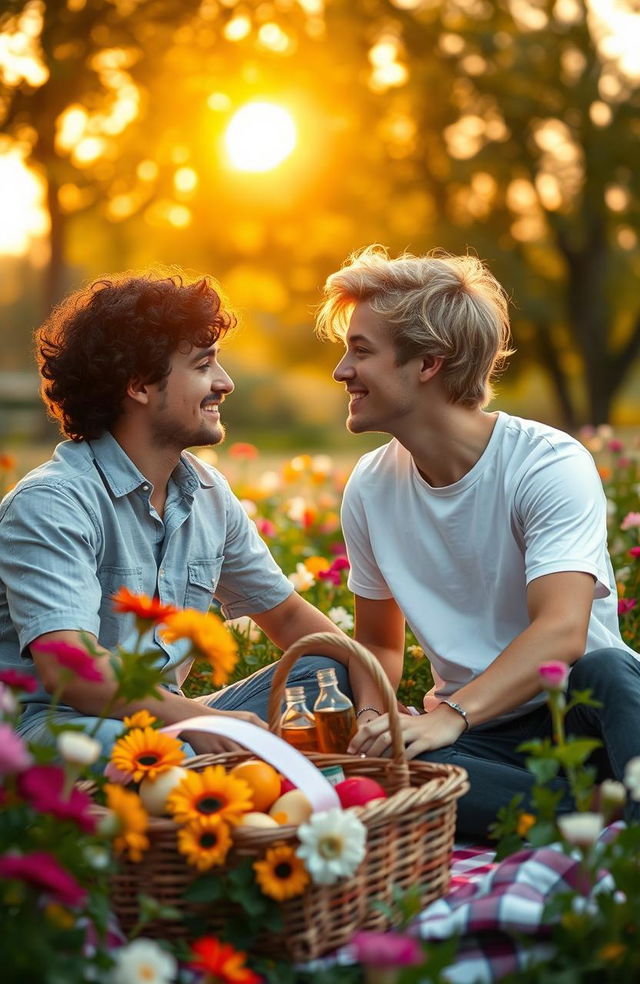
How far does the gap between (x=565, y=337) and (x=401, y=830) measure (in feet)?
73.8

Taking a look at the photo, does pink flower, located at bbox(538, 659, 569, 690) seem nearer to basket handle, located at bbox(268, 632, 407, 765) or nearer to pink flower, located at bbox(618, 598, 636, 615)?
basket handle, located at bbox(268, 632, 407, 765)

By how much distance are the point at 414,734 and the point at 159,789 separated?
72cm

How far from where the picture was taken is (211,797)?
208 centimetres

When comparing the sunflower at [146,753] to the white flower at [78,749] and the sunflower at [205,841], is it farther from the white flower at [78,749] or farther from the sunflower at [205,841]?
the white flower at [78,749]

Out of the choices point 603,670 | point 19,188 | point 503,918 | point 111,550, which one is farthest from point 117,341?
point 19,188

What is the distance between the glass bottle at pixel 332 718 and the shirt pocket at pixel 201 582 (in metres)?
0.53

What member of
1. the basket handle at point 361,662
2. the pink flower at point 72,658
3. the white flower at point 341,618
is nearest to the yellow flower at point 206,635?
the pink flower at point 72,658

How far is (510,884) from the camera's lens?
2.16m

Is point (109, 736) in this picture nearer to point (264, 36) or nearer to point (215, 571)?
point (215, 571)

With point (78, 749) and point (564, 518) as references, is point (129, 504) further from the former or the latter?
point (78, 749)

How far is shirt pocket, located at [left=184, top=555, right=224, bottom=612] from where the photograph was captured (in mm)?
3219

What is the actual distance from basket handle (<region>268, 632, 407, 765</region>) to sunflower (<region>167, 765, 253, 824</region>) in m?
0.37

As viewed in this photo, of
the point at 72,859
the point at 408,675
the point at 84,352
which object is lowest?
the point at 408,675

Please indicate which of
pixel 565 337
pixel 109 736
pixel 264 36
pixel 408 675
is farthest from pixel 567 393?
pixel 109 736
